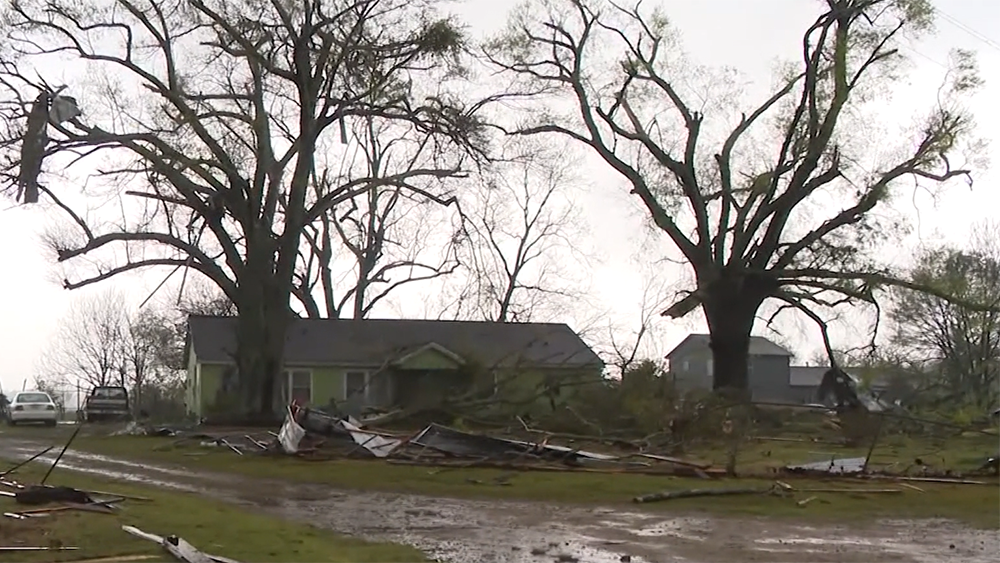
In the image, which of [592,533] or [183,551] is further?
[592,533]

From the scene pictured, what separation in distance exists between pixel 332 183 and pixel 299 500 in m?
28.8

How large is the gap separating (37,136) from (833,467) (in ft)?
59.9

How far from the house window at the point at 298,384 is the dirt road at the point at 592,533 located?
27.9 metres

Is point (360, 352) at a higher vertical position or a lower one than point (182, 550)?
higher

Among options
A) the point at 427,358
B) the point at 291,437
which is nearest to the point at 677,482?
the point at 291,437

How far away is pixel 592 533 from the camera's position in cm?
1112

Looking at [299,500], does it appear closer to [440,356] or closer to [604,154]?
[604,154]

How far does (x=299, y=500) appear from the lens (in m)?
14.0

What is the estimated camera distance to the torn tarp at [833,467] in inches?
667

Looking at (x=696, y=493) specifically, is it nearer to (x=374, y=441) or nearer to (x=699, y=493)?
(x=699, y=493)

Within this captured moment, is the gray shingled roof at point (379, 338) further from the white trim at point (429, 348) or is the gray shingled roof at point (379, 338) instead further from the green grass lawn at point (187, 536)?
the green grass lawn at point (187, 536)

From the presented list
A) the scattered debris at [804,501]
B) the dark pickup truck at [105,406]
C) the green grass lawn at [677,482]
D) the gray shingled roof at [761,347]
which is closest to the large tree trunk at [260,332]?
the green grass lawn at [677,482]

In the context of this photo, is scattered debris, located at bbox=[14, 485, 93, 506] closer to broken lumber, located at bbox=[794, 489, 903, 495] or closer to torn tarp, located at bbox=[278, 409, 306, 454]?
broken lumber, located at bbox=[794, 489, 903, 495]

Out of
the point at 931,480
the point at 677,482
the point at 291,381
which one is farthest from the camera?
the point at 291,381
